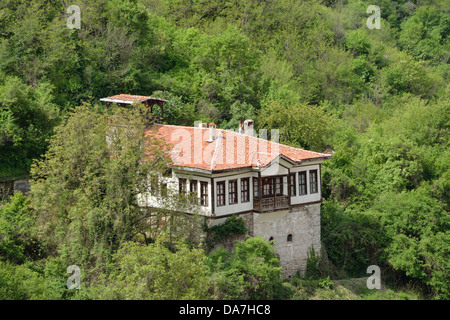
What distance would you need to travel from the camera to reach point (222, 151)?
3459cm

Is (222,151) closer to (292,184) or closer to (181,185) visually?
(181,185)

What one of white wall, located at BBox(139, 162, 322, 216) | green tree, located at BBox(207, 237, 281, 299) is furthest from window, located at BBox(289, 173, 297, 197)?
green tree, located at BBox(207, 237, 281, 299)

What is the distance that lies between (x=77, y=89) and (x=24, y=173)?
9.51m

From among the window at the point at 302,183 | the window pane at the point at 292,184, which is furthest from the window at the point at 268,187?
the window at the point at 302,183

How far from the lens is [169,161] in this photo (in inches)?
1296

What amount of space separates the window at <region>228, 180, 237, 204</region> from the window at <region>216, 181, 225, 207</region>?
360 mm

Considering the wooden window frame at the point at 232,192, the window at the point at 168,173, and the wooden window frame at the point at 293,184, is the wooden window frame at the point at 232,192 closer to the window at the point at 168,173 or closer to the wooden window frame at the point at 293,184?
the window at the point at 168,173

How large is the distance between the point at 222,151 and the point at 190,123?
13414 millimetres

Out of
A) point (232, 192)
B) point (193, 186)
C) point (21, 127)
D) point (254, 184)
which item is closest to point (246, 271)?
point (232, 192)

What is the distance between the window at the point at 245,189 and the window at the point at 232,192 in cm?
47

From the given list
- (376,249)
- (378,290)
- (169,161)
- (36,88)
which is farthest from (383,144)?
(36,88)

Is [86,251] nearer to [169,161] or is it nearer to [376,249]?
[169,161]

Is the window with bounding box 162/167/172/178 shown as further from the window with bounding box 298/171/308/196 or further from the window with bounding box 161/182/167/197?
the window with bounding box 298/171/308/196

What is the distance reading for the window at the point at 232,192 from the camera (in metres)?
33.3
